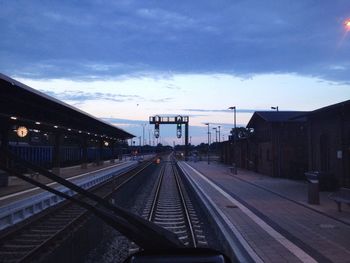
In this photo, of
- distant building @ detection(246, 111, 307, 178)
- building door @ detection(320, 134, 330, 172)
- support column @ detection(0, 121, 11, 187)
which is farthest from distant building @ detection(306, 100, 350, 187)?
support column @ detection(0, 121, 11, 187)

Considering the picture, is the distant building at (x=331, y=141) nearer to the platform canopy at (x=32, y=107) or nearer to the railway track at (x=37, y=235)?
the railway track at (x=37, y=235)

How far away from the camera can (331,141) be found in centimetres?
2542

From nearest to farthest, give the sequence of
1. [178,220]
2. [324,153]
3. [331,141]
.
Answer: [178,220], [331,141], [324,153]

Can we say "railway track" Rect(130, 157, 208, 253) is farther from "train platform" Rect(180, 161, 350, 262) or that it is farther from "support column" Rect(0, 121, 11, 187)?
"support column" Rect(0, 121, 11, 187)

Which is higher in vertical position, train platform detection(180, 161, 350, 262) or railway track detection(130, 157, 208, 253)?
train platform detection(180, 161, 350, 262)

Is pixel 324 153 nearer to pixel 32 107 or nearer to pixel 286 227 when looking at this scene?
pixel 286 227

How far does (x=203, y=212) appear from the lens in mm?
18422

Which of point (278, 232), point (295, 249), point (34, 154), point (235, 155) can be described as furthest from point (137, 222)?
point (235, 155)

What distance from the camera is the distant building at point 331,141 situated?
23.2m

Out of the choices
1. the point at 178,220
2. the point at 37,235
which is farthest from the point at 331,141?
the point at 37,235

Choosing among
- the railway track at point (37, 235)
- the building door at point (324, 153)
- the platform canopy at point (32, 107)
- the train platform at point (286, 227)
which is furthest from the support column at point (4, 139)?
the building door at point (324, 153)

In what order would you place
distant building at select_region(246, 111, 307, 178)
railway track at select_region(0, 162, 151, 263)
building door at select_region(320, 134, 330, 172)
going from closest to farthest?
1. railway track at select_region(0, 162, 151, 263)
2. building door at select_region(320, 134, 330, 172)
3. distant building at select_region(246, 111, 307, 178)

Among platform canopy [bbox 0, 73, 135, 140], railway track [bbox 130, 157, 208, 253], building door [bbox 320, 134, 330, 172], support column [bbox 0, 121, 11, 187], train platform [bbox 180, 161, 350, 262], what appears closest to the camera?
train platform [bbox 180, 161, 350, 262]

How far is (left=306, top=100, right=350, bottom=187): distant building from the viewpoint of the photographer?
23.2 m
